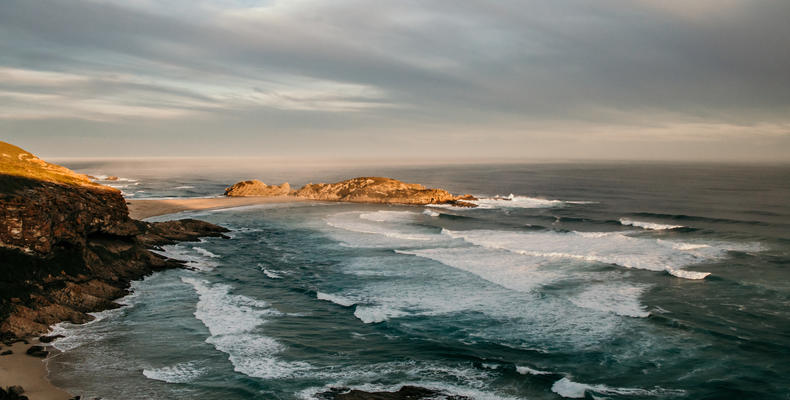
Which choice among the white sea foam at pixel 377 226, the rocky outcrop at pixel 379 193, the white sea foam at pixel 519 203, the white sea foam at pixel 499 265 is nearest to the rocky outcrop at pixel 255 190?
the rocky outcrop at pixel 379 193

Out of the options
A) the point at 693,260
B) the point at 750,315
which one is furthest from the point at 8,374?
the point at 693,260

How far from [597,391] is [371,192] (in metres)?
57.9

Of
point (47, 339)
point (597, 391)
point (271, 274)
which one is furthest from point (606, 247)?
point (47, 339)

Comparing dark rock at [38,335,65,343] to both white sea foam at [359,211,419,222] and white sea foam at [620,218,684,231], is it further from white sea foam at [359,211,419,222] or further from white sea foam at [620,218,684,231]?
white sea foam at [620,218,684,231]

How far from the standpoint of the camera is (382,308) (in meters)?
20.2

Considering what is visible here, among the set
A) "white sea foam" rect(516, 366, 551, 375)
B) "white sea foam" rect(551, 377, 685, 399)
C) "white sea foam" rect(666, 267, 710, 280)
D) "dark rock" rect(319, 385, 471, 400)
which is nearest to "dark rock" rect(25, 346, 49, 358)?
"dark rock" rect(319, 385, 471, 400)

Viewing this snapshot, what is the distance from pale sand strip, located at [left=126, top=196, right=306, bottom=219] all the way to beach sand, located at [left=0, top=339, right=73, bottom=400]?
125 feet

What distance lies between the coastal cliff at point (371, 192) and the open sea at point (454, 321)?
28364 mm

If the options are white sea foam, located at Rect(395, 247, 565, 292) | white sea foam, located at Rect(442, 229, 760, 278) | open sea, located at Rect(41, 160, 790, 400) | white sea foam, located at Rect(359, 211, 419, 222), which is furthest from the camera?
white sea foam, located at Rect(359, 211, 419, 222)

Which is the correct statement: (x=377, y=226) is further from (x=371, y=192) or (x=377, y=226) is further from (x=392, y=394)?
(x=392, y=394)

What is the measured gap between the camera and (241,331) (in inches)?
660

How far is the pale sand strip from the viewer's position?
51.8 m

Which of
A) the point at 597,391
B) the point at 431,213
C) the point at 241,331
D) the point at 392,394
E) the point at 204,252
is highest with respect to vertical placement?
the point at 431,213

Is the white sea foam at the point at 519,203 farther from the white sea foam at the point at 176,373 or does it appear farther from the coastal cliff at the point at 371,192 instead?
the white sea foam at the point at 176,373
